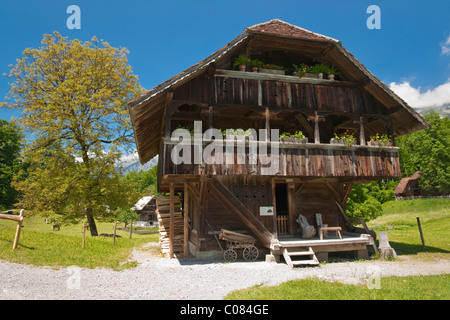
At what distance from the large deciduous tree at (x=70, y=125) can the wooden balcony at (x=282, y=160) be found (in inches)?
420

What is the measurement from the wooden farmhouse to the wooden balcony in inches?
1.5

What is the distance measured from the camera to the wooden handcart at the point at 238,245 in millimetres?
11570

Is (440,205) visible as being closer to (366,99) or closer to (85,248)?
(366,99)

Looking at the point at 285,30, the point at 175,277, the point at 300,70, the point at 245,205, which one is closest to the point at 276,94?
the point at 300,70

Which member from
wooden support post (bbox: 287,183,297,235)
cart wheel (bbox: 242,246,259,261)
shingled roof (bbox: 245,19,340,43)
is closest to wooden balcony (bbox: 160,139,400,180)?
wooden support post (bbox: 287,183,297,235)

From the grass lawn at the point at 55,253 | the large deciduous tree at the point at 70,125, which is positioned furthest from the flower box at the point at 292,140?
the large deciduous tree at the point at 70,125

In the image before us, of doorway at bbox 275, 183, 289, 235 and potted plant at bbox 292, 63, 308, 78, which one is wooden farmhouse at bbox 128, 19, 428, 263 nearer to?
potted plant at bbox 292, 63, 308, 78

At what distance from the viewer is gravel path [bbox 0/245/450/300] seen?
6.69 metres

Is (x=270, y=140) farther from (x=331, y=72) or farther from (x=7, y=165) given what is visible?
(x=7, y=165)

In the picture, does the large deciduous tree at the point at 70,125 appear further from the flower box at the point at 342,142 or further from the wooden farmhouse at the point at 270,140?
the flower box at the point at 342,142

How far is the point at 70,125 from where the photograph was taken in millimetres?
20375

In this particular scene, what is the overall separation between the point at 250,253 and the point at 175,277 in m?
3.88
